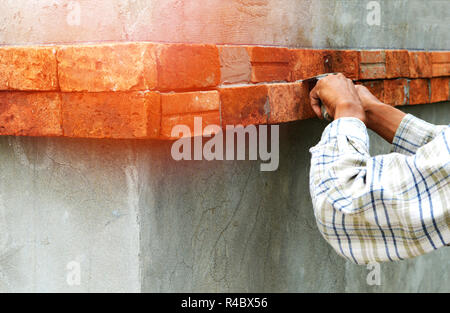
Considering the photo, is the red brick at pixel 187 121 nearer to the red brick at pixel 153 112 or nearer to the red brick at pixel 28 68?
the red brick at pixel 153 112

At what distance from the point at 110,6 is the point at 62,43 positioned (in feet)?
0.70

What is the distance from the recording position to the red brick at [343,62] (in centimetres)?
196

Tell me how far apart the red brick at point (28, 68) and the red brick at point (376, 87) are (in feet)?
4.19

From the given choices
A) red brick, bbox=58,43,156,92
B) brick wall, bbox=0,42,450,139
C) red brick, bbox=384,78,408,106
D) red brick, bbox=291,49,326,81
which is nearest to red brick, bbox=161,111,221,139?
brick wall, bbox=0,42,450,139

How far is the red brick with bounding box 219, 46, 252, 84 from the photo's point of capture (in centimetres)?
150

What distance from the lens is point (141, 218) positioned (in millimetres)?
1465

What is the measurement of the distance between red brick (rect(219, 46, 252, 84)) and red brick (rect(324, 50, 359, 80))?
0.50 meters

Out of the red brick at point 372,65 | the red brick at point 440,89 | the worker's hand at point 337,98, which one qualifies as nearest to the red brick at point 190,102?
the worker's hand at point 337,98

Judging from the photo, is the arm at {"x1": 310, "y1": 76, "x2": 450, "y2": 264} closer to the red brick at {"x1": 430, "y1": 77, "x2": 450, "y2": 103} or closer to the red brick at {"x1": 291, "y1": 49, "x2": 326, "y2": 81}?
the red brick at {"x1": 291, "y1": 49, "x2": 326, "y2": 81}

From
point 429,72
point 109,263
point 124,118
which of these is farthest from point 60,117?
point 429,72

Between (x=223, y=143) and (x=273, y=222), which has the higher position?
(x=223, y=143)

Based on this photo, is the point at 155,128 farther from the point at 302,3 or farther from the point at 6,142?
the point at 302,3
